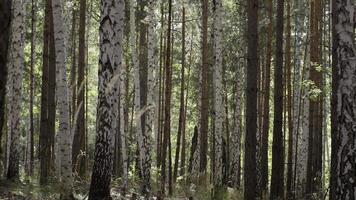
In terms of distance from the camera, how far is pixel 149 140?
42.2 feet

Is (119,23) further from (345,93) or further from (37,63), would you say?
(37,63)

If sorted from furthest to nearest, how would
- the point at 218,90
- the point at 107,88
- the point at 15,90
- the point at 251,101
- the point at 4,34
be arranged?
the point at 218,90 → the point at 15,90 → the point at 251,101 → the point at 107,88 → the point at 4,34

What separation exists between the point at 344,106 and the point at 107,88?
365 cm

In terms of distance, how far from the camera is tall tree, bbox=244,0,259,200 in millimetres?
10828

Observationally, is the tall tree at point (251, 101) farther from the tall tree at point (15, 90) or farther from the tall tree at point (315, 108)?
the tall tree at point (15, 90)

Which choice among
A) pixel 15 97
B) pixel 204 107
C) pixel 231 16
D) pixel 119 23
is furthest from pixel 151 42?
pixel 231 16

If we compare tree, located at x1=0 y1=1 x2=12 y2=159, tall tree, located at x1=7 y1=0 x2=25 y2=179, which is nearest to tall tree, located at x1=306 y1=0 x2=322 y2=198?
tall tree, located at x1=7 y1=0 x2=25 y2=179

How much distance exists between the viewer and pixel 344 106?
6.97 m

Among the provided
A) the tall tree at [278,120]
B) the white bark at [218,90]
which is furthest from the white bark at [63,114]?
the tall tree at [278,120]

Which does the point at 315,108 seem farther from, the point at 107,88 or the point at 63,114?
the point at 107,88

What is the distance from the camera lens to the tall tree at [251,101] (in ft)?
35.5

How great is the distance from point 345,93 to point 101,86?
3770 millimetres

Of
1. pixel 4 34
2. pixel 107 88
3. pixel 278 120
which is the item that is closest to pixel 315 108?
pixel 278 120

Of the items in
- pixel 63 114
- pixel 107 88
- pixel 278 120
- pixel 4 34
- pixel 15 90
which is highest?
pixel 4 34
